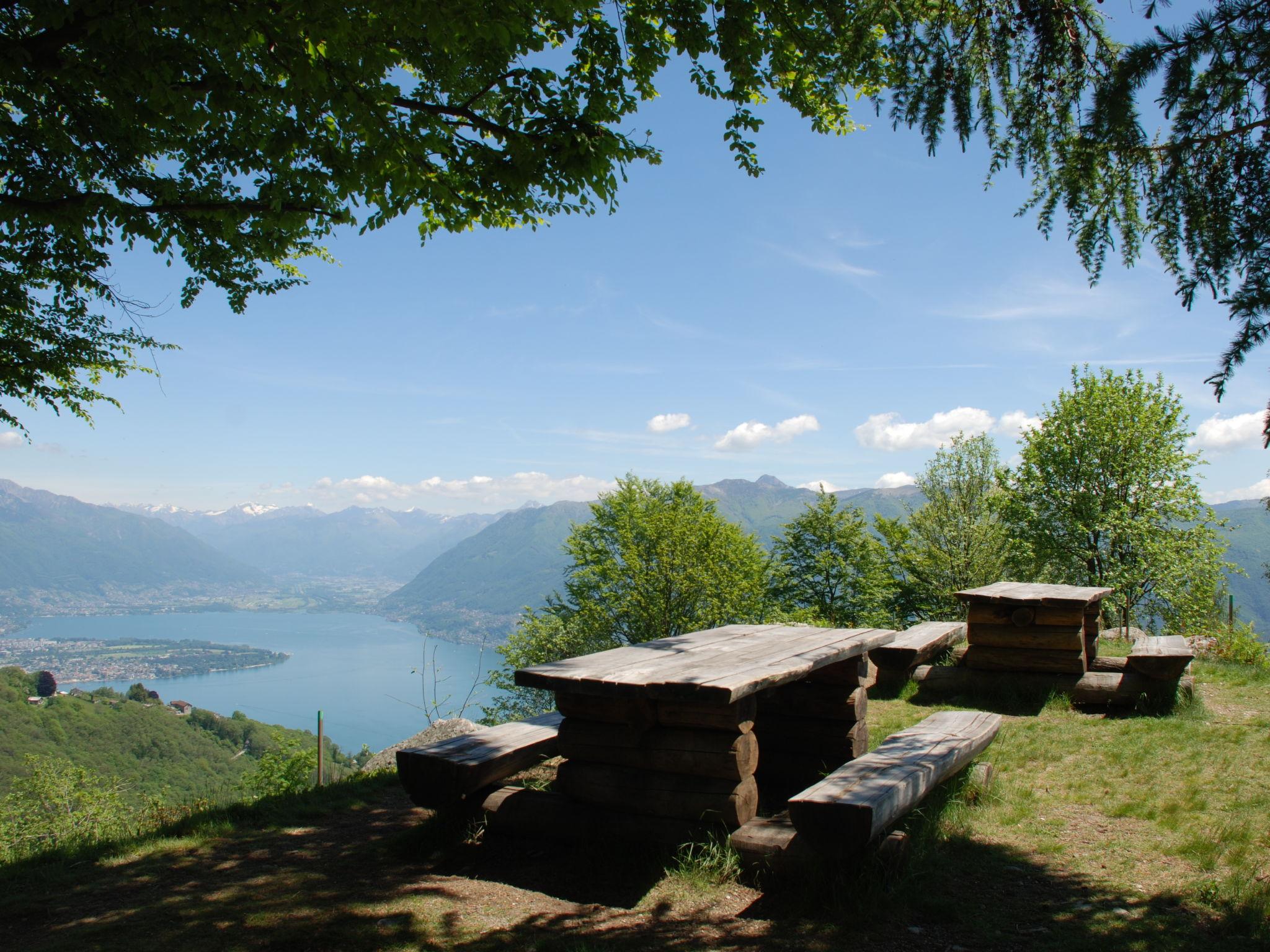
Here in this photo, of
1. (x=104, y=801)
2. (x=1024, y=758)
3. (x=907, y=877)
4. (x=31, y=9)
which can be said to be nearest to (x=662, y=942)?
(x=907, y=877)

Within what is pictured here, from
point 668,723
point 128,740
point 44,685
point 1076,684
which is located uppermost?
point 668,723

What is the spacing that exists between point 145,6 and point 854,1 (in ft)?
14.3

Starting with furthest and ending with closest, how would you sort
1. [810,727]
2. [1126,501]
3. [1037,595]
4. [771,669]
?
[1126,501], [1037,595], [810,727], [771,669]

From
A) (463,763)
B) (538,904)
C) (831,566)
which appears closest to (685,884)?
(538,904)

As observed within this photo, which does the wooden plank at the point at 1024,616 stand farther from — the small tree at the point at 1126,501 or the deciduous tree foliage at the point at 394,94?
the small tree at the point at 1126,501

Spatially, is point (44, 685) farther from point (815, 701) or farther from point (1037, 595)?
point (1037, 595)

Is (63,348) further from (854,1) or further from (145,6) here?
(854,1)

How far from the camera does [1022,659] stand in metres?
8.12

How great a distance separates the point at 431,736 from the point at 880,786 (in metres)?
5.04

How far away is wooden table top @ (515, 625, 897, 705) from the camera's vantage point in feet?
12.5

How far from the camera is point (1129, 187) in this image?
3838 mm

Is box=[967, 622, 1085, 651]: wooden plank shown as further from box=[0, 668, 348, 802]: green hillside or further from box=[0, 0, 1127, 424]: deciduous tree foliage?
box=[0, 668, 348, 802]: green hillside

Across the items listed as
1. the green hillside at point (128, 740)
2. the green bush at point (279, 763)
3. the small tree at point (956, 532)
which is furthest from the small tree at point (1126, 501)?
the green hillside at point (128, 740)

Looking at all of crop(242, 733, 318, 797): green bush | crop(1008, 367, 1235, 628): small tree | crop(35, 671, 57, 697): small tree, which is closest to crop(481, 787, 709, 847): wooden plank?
crop(242, 733, 318, 797): green bush
